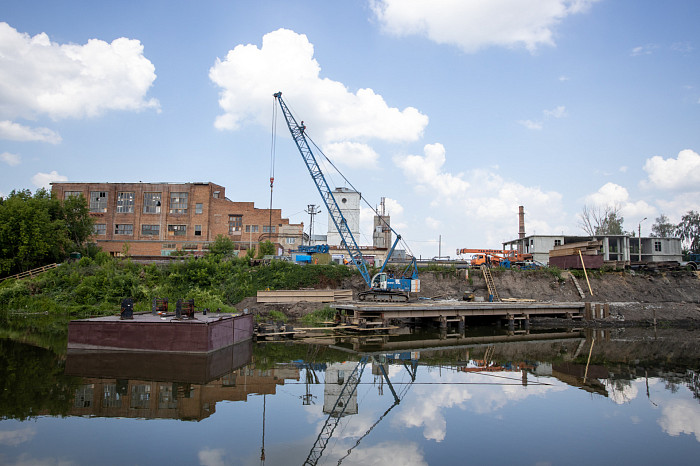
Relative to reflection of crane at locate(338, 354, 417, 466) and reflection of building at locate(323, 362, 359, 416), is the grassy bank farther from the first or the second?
reflection of crane at locate(338, 354, 417, 466)

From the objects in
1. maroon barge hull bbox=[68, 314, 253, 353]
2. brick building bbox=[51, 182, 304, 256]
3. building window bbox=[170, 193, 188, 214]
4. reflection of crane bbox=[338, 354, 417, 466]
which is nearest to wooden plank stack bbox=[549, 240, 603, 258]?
brick building bbox=[51, 182, 304, 256]

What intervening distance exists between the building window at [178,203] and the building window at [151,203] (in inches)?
66.5

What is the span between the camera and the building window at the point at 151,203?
56188 mm

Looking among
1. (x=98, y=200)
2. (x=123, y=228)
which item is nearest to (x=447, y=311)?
(x=123, y=228)

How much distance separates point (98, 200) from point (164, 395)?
5233 centimetres

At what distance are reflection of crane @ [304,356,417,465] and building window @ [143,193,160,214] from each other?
46311 mm

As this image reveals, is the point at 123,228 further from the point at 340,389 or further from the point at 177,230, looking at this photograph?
the point at 340,389

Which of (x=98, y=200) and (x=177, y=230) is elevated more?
(x=98, y=200)

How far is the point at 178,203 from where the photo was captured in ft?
185

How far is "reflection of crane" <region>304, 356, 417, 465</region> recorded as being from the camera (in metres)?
8.90

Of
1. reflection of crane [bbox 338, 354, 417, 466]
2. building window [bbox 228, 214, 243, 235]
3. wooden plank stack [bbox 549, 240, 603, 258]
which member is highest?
building window [bbox 228, 214, 243, 235]

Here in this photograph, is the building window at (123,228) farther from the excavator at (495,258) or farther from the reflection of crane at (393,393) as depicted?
the reflection of crane at (393,393)

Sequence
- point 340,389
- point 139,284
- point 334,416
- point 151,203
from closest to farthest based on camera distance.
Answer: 1. point 334,416
2. point 340,389
3. point 139,284
4. point 151,203

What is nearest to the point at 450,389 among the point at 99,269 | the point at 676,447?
the point at 676,447
